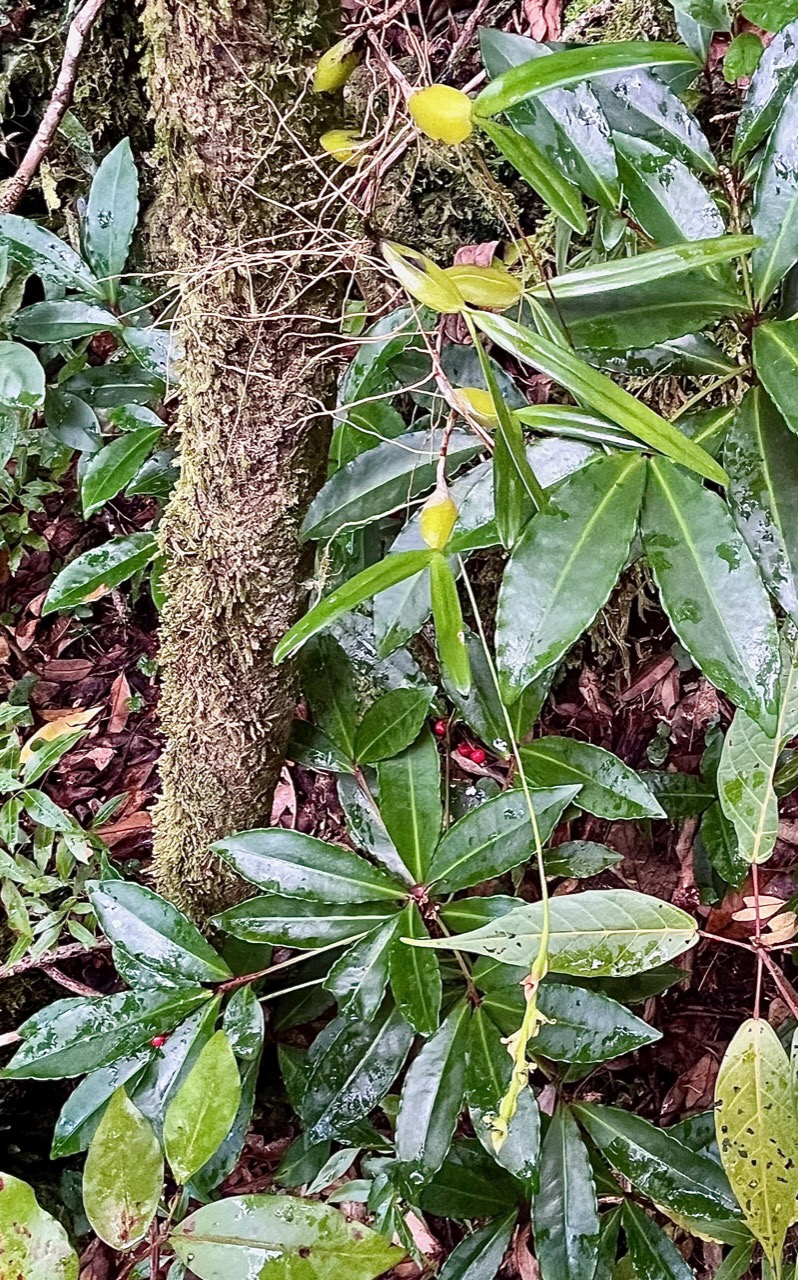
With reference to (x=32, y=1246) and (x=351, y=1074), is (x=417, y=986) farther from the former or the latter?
(x=32, y=1246)

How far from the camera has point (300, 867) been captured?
86 centimetres

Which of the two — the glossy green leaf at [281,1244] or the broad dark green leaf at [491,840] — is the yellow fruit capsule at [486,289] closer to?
the broad dark green leaf at [491,840]

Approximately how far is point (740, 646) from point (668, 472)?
129mm

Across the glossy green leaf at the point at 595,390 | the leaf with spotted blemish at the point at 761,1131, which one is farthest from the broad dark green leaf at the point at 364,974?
the glossy green leaf at the point at 595,390

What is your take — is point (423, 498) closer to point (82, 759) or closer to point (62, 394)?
point (62, 394)

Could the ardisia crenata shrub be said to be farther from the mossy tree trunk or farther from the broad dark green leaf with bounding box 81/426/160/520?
the broad dark green leaf with bounding box 81/426/160/520

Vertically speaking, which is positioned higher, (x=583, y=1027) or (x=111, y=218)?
(x=111, y=218)

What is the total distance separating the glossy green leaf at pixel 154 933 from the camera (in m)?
0.88

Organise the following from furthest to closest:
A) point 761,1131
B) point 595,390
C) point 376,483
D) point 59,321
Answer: point 59,321, point 376,483, point 761,1131, point 595,390

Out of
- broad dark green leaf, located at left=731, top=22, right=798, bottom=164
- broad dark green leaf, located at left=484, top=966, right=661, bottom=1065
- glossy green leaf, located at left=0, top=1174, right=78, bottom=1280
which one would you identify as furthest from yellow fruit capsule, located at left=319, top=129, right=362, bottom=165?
glossy green leaf, located at left=0, top=1174, right=78, bottom=1280

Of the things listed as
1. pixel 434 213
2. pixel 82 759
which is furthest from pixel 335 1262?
pixel 434 213

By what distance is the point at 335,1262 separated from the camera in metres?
0.73

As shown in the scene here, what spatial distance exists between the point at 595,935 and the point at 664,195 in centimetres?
58

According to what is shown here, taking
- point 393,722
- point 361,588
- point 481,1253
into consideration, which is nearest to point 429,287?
point 361,588
